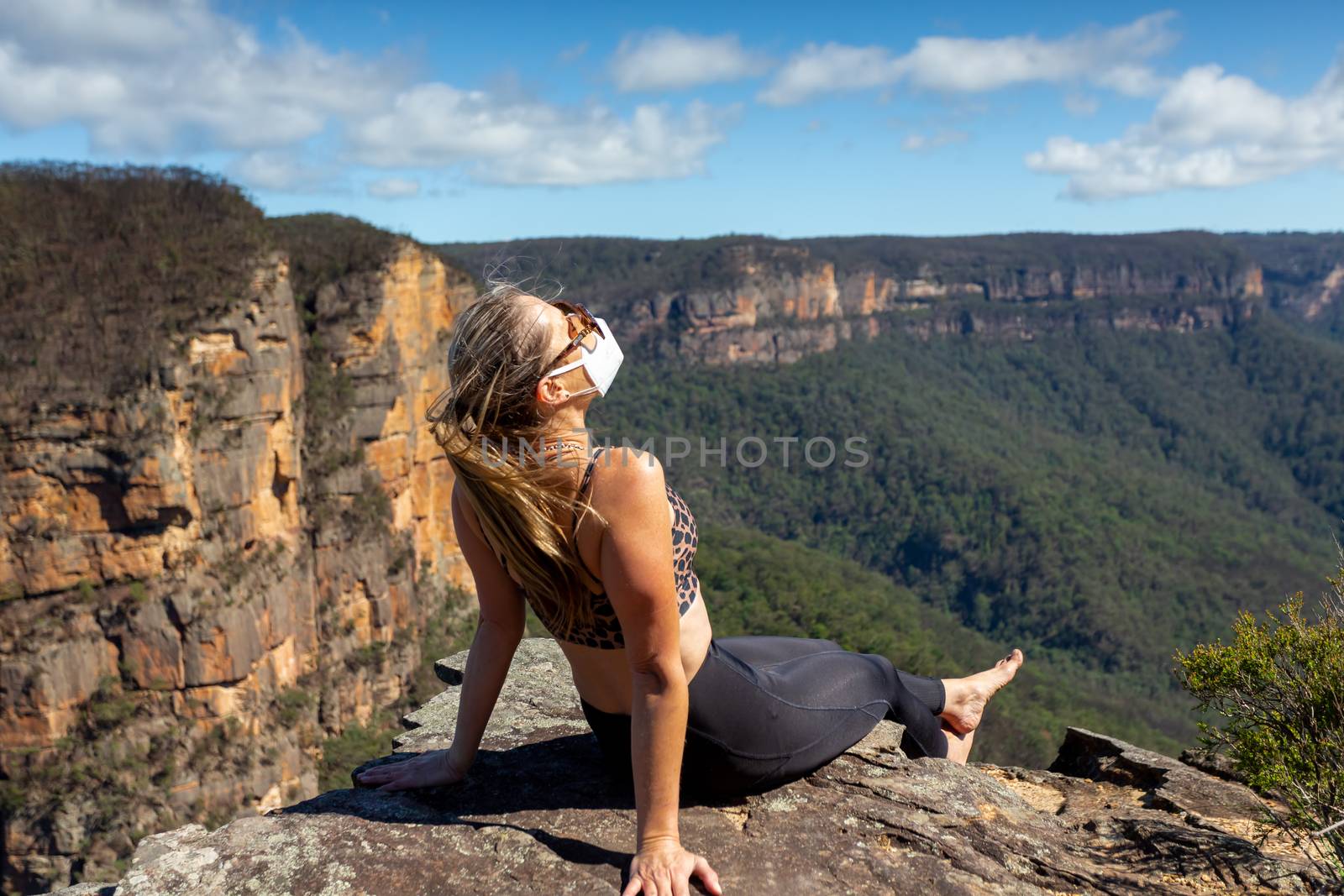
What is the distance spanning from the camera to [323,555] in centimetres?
2859

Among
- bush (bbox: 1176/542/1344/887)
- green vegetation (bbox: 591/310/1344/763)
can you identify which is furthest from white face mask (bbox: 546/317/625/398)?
green vegetation (bbox: 591/310/1344/763)

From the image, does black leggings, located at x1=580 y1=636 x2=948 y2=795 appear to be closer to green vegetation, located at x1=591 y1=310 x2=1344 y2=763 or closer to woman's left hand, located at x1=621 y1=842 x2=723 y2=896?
woman's left hand, located at x1=621 y1=842 x2=723 y2=896

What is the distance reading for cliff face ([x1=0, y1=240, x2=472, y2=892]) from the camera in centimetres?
2030

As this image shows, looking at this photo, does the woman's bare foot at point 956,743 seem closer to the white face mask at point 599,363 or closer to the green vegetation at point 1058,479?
the white face mask at point 599,363

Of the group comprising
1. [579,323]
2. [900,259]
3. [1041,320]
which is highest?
[900,259]

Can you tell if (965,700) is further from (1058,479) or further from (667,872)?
(1058,479)

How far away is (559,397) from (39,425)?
21600 mm

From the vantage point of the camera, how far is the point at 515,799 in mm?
3535

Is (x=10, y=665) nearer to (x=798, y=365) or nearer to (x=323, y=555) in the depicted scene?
(x=323, y=555)

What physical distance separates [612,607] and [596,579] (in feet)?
0.34

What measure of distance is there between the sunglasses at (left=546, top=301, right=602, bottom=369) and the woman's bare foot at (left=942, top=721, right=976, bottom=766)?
2853 millimetres

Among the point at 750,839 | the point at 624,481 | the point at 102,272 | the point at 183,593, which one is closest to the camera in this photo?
the point at 624,481

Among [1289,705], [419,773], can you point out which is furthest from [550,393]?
[1289,705]

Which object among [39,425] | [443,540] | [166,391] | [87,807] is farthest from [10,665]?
[443,540]
